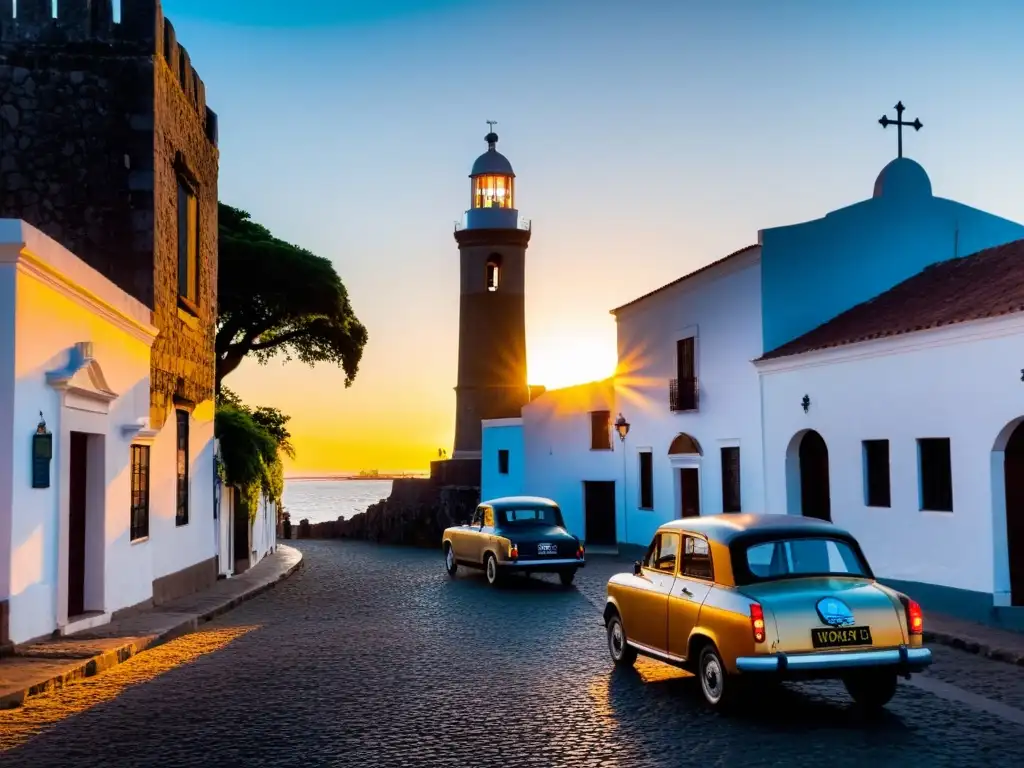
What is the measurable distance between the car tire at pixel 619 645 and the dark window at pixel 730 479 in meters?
13.3

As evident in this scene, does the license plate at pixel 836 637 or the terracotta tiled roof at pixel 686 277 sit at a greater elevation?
the terracotta tiled roof at pixel 686 277

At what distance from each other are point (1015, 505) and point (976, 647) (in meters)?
3.59

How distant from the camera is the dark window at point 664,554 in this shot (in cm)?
1009

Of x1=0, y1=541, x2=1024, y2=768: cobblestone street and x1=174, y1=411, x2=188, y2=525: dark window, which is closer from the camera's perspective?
x1=0, y1=541, x2=1024, y2=768: cobblestone street

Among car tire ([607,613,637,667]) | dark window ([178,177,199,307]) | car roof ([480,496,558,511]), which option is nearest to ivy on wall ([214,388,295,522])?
dark window ([178,177,199,307])

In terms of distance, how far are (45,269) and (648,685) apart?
7604 mm

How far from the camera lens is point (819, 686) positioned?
9922 mm

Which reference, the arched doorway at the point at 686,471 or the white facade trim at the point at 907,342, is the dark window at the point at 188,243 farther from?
the arched doorway at the point at 686,471

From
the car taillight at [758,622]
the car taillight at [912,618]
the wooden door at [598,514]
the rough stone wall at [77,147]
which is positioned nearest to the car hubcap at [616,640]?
the car taillight at [758,622]

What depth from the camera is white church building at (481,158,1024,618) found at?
50.4 feet

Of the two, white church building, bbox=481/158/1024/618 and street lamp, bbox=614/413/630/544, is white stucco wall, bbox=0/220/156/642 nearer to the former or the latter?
white church building, bbox=481/158/1024/618

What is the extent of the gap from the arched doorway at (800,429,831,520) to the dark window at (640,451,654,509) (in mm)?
7921

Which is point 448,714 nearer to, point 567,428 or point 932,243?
point 932,243

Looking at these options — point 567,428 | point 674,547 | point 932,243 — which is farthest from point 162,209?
point 567,428
